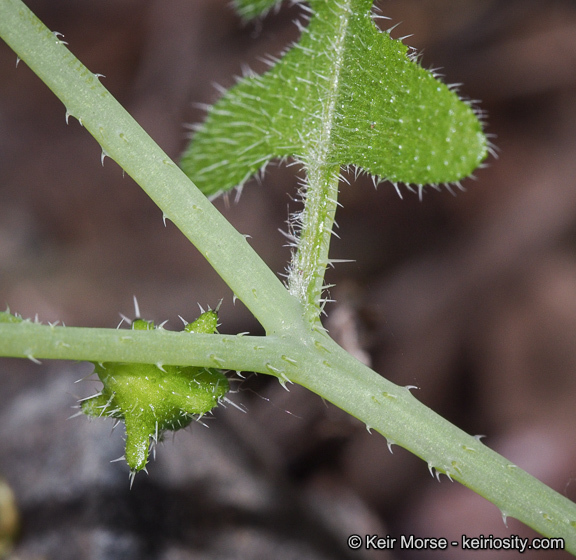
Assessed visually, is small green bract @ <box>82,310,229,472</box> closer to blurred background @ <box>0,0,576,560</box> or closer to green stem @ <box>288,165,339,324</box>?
green stem @ <box>288,165,339,324</box>

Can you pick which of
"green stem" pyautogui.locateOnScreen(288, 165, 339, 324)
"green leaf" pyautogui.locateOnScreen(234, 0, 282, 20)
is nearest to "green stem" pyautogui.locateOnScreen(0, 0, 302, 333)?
"green stem" pyautogui.locateOnScreen(288, 165, 339, 324)

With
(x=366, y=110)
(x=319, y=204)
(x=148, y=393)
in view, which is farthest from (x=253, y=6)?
(x=148, y=393)

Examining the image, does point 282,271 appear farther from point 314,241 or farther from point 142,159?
point 142,159

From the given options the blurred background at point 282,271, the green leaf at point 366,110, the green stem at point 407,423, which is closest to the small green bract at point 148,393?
the green stem at point 407,423

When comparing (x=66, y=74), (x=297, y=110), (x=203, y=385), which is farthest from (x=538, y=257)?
(x=66, y=74)

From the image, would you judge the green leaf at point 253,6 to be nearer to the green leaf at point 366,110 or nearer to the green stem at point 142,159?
the green leaf at point 366,110

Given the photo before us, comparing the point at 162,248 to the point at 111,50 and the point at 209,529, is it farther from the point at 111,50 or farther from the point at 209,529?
the point at 209,529
